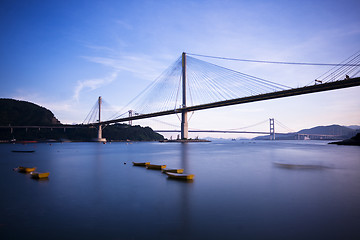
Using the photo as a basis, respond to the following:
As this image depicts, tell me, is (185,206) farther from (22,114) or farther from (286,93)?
(22,114)

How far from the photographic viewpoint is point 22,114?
10981 cm

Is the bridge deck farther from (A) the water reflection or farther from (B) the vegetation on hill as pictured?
(B) the vegetation on hill

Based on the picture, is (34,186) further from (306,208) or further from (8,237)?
(306,208)

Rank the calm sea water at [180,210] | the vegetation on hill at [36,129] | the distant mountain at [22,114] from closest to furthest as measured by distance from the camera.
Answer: the calm sea water at [180,210], the vegetation on hill at [36,129], the distant mountain at [22,114]

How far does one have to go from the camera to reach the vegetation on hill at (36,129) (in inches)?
3878

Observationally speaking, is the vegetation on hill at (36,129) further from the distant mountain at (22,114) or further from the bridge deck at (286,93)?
the bridge deck at (286,93)

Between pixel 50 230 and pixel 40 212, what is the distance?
2019 millimetres

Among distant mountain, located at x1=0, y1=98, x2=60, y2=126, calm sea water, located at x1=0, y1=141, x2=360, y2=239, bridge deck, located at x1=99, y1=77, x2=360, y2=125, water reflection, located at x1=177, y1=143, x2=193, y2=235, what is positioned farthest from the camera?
distant mountain, located at x1=0, y1=98, x2=60, y2=126

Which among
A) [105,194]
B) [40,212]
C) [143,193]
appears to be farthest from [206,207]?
[40,212]

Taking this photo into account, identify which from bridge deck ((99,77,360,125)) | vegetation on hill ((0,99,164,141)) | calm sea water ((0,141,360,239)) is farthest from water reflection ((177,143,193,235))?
vegetation on hill ((0,99,164,141))

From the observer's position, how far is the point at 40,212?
25.1ft

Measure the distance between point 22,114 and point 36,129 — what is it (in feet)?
42.1

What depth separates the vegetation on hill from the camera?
98.5 meters

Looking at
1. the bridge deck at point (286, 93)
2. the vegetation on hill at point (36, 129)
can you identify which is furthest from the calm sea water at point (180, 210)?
the vegetation on hill at point (36, 129)
